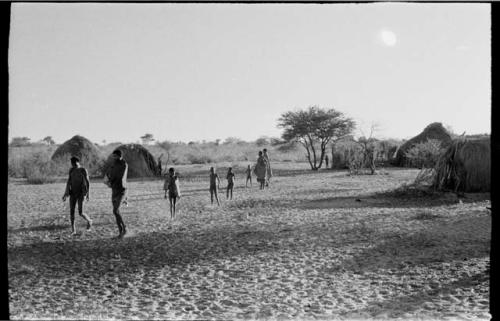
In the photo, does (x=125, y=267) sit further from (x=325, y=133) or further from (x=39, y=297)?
(x=325, y=133)

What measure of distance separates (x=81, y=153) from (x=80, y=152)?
0.40 feet

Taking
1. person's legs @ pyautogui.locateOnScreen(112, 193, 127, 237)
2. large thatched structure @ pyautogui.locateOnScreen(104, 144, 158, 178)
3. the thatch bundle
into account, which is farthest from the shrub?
person's legs @ pyautogui.locateOnScreen(112, 193, 127, 237)

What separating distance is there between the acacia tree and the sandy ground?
898 inches

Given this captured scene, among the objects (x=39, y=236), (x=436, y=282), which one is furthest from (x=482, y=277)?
(x=39, y=236)

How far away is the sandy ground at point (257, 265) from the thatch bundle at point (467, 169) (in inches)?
132

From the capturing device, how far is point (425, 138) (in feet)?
106

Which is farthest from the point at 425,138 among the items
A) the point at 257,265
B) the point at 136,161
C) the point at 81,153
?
the point at 257,265

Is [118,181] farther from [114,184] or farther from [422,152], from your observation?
[422,152]

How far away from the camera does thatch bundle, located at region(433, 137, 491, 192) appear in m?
15.1

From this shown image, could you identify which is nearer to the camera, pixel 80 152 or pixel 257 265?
pixel 257 265

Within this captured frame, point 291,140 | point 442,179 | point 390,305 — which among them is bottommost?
point 390,305

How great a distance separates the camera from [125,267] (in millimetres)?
6406

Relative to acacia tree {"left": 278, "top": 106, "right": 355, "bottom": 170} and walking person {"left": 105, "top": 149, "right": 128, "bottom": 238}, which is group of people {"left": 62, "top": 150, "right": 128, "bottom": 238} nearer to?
walking person {"left": 105, "top": 149, "right": 128, "bottom": 238}
